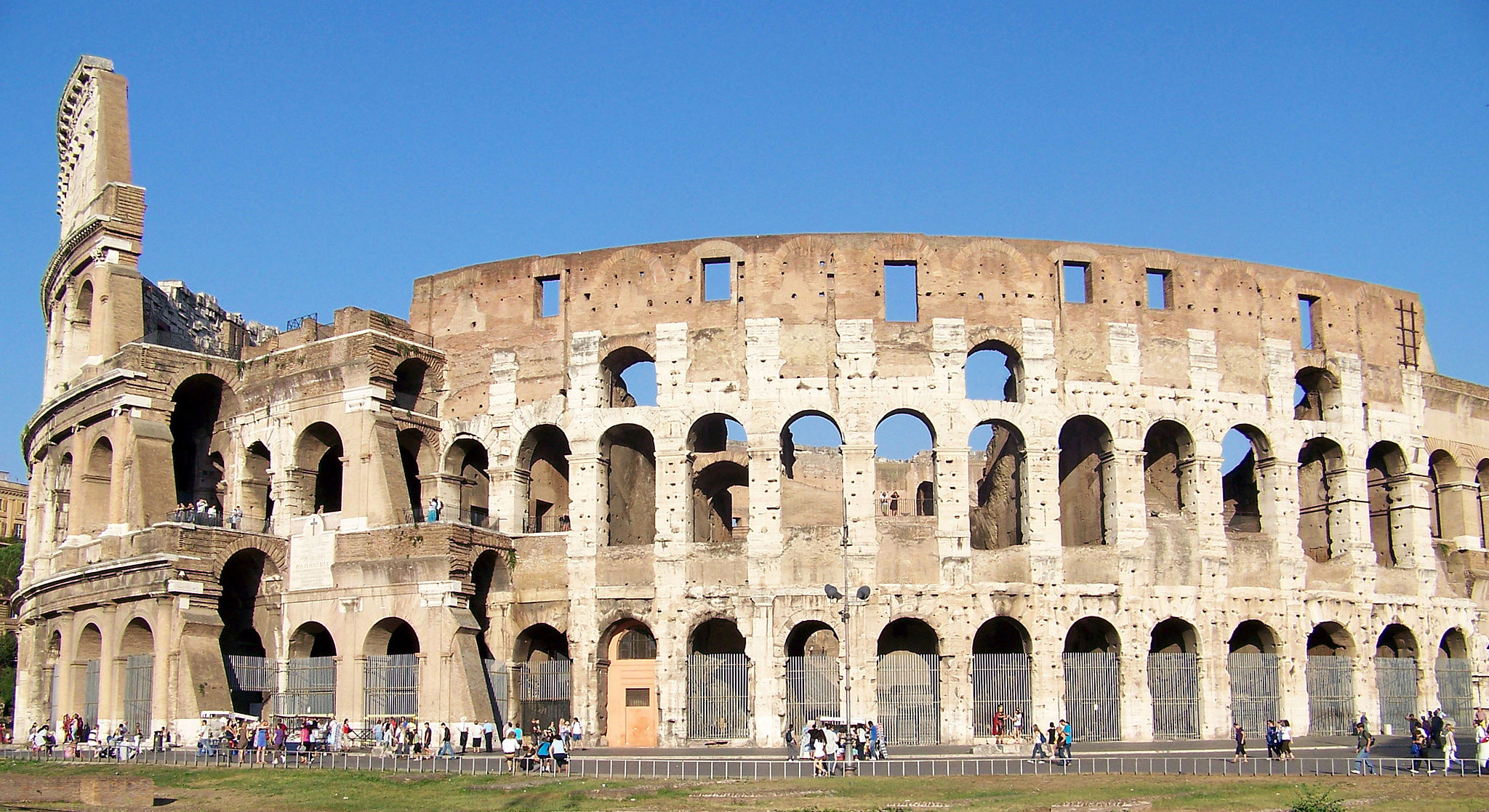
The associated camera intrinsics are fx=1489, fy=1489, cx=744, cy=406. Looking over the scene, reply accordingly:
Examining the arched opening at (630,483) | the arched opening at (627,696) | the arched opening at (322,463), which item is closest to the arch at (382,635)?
the arched opening at (322,463)

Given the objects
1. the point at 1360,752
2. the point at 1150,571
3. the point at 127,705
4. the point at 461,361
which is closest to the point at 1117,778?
the point at 1360,752

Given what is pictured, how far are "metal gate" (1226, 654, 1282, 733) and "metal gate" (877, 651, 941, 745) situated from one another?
662 centimetres

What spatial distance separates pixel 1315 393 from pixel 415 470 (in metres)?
21.9

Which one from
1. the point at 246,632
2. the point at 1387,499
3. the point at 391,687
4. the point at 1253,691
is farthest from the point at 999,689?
the point at 246,632

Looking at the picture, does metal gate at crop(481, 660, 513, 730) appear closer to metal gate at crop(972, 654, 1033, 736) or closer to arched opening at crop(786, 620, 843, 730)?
arched opening at crop(786, 620, 843, 730)

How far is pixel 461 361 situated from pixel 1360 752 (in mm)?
21000

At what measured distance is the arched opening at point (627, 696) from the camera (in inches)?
1244

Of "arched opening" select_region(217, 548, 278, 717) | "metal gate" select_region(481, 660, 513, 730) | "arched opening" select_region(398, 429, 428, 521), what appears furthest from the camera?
"arched opening" select_region(398, 429, 428, 521)

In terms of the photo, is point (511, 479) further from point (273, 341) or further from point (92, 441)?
point (92, 441)

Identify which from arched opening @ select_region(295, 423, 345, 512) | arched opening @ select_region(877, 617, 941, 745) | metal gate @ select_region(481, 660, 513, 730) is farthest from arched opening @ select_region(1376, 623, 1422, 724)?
arched opening @ select_region(295, 423, 345, 512)

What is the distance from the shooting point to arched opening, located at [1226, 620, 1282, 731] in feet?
106

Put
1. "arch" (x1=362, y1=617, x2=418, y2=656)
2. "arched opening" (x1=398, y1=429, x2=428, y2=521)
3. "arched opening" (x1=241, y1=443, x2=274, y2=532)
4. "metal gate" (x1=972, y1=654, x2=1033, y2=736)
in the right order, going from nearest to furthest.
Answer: "metal gate" (x1=972, y1=654, x2=1033, y2=736) < "arch" (x1=362, y1=617, x2=418, y2=656) < "arched opening" (x1=398, y1=429, x2=428, y2=521) < "arched opening" (x1=241, y1=443, x2=274, y2=532)

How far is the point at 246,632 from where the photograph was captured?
3509cm

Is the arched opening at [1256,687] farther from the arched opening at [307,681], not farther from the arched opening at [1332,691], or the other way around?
the arched opening at [307,681]
